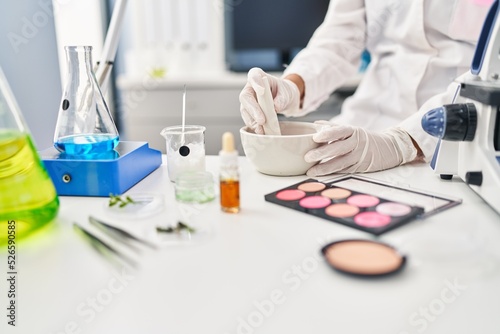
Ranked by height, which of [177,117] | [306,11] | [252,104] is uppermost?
[306,11]

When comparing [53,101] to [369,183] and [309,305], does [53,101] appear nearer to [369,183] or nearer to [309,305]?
[369,183]

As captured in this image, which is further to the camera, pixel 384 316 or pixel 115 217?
pixel 115 217

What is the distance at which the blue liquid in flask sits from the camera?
2.37 ft

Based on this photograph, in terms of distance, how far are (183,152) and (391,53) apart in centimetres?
81

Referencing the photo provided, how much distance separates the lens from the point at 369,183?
73 centimetres

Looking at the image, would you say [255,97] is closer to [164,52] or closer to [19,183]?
[19,183]

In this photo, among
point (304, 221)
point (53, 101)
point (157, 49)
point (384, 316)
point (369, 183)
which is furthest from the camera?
point (157, 49)

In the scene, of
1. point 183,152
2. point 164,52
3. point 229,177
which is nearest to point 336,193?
point 229,177

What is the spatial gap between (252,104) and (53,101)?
4.75 feet

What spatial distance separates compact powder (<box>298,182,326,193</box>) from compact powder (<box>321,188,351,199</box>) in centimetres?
2

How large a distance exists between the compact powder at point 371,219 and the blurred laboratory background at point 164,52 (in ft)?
4.40

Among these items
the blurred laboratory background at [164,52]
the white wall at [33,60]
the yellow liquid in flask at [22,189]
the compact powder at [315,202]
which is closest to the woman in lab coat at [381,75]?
the compact powder at [315,202]

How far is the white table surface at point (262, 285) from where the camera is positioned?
1.34 feet

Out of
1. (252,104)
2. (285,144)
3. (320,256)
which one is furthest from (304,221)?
(252,104)
